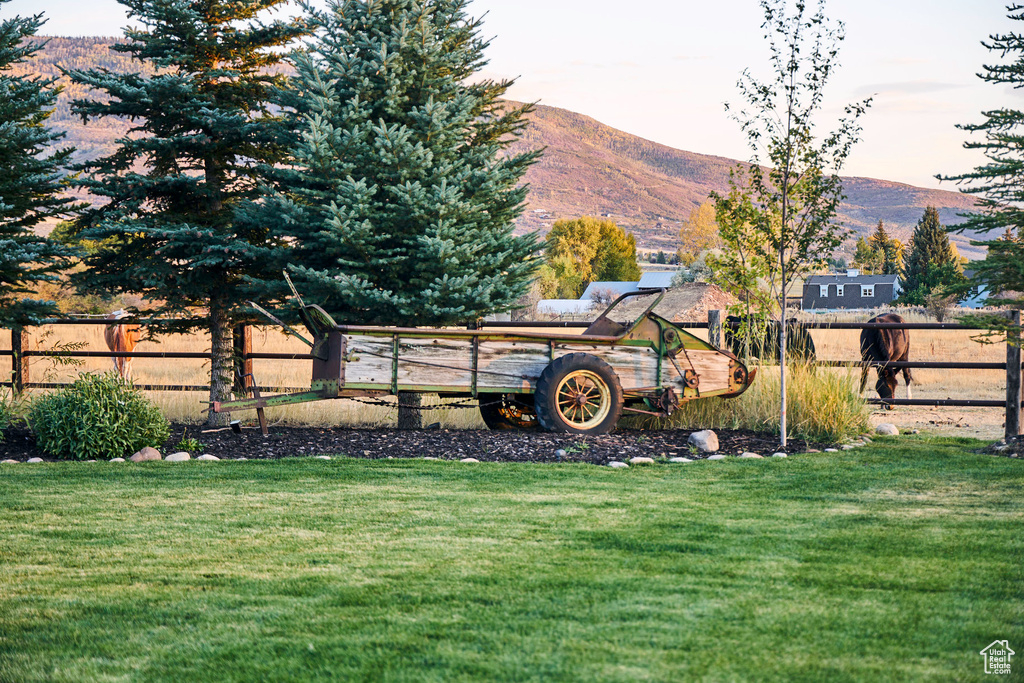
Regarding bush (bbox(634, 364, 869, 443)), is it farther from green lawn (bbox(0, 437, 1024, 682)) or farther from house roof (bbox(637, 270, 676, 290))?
house roof (bbox(637, 270, 676, 290))

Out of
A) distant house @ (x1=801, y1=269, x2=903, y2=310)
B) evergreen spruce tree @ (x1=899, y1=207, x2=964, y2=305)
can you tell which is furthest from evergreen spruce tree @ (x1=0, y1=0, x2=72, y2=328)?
distant house @ (x1=801, y1=269, x2=903, y2=310)

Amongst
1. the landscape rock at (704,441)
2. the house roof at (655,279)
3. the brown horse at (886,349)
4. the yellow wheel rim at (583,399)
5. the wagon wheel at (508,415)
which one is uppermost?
the house roof at (655,279)

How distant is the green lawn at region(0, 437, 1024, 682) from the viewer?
345 cm

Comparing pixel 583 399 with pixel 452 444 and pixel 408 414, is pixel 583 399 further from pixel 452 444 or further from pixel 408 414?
pixel 408 414

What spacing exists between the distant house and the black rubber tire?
8625cm

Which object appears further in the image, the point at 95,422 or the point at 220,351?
the point at 220,351

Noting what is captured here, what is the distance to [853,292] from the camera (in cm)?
9612

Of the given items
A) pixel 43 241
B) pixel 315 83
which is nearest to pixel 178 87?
pixel 315 83

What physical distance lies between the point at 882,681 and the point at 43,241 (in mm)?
10526

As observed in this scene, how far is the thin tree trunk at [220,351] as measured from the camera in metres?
11.6

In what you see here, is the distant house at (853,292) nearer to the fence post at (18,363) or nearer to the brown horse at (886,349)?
the brown horse at (886,349)

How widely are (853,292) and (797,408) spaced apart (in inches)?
3607

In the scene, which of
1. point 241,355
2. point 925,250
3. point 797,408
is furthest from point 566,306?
point 797,408

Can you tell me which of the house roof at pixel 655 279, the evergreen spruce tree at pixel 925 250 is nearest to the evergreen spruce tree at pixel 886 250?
the house roof at pixel 655 279
